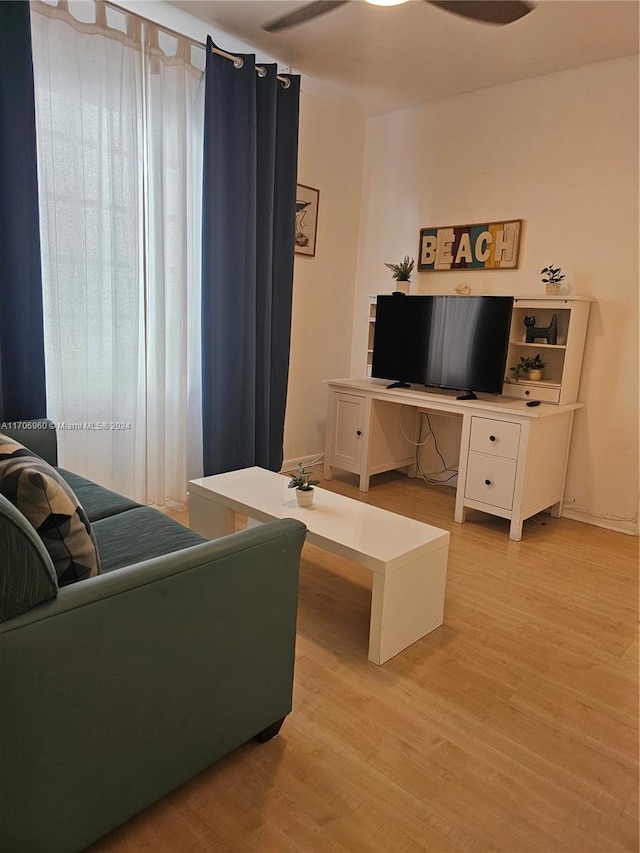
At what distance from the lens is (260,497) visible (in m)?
2.56

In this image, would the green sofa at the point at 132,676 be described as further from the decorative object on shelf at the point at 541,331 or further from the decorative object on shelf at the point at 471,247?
the decorative object on shelf at the point at 471,247

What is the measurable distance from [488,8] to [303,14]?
34.1 inches

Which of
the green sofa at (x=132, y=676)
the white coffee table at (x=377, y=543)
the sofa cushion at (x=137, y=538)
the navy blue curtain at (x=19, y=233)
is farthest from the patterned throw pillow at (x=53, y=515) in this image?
the navy blue curtain at (x=19, y=233)

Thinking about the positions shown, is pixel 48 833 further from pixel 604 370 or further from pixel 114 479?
pixel 604 370

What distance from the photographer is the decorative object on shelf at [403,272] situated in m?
4.01

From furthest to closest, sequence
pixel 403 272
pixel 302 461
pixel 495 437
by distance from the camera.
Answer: pixel 302 461
pixel 403 272
pixel 495 437

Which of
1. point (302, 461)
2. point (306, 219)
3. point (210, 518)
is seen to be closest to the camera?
point (210, 518)

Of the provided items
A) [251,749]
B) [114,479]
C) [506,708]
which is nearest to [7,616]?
[251,749]

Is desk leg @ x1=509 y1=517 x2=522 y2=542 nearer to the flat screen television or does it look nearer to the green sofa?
the flat screen television

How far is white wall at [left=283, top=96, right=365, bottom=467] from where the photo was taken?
4125 millimetres

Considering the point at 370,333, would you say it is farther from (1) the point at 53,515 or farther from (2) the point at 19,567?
(2) the point at 19,567

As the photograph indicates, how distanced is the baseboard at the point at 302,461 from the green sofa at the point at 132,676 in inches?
107

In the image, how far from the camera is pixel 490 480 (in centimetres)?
331

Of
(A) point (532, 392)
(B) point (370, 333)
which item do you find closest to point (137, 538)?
(A) point (532, 392)
